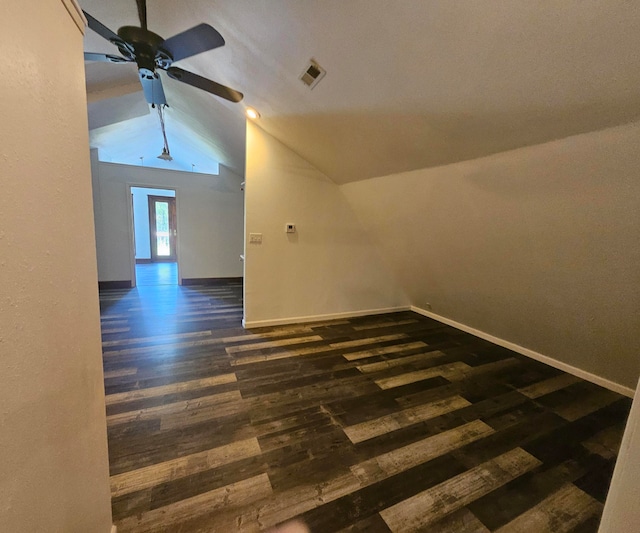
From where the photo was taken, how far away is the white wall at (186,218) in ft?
16.3

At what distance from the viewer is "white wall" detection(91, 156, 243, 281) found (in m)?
4.96

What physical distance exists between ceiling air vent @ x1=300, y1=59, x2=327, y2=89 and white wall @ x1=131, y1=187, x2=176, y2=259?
7.91 meters

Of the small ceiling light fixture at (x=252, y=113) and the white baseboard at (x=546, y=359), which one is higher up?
the small ceiling light fixture at (x=252, y=113)

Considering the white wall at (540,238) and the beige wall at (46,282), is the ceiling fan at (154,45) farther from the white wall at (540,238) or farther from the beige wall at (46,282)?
the white wall at (540,238)

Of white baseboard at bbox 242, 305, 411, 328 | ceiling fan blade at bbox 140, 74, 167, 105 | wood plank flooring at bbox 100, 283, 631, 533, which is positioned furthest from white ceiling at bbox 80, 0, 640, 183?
white baseboard at bbox 242, 305, 411, 328

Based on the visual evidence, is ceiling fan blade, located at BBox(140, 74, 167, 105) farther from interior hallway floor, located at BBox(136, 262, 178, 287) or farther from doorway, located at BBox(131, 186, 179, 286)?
doorway, located at BBox(131, 186, 179, 286)

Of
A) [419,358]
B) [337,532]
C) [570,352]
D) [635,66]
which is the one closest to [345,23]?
[635,66]

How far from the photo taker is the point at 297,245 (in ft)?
11.8

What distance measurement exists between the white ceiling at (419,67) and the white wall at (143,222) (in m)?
6.34

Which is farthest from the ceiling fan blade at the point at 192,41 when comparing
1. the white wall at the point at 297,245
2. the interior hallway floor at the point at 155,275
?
the interior hallway floor at the point at 155,275

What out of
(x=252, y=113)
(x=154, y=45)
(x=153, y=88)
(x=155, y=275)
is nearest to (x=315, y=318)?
(x=252, y=113)

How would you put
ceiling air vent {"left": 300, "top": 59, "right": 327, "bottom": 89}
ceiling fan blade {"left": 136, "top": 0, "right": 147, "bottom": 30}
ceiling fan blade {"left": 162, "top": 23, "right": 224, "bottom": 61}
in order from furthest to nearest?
ceiling air vent {"left": 300, "top": 59, "right": 327, "bottom": 89} < ceiling fan blade {"left": 162, "top": 23, "right": 224, "bottom": 61} < ceiling fan blade {"left": 136, "top": 0, "right": 147, "bottom": 30}

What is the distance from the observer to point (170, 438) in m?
1.72

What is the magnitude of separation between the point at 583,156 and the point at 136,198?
9973 millimetres
